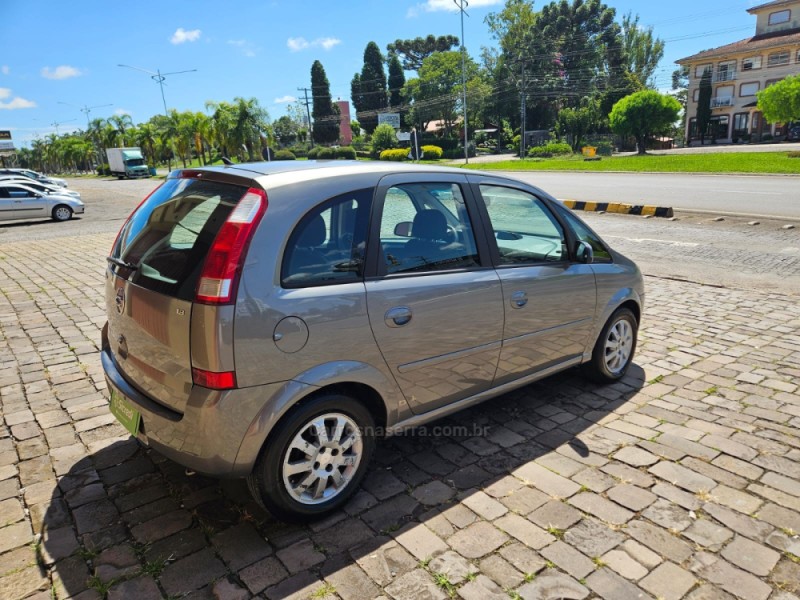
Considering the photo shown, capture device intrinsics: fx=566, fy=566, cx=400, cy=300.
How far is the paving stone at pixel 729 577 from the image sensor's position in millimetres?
2420

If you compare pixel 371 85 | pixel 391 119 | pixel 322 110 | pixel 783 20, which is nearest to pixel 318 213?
pixel 783 20

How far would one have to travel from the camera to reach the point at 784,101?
35.0m

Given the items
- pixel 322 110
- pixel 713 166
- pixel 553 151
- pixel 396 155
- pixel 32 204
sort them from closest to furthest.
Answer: pixel 32 204
pixel 713 166
pixel 396 155
pixel 553 151
pixel 322 110

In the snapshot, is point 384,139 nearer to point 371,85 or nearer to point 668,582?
point 371,85

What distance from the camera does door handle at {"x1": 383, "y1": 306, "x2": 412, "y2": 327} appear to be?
9.62 ft

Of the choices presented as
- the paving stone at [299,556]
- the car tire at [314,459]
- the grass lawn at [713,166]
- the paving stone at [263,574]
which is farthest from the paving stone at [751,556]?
the grass lawn at [713,166]

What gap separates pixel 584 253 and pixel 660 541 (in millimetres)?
1973

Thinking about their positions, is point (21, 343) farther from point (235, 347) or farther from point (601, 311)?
point (601, 311)

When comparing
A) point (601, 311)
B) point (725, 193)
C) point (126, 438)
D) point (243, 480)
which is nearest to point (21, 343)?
point (126, 438)

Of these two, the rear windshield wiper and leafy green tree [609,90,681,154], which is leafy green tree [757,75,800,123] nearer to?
leafy green tree [609,90,681,154]

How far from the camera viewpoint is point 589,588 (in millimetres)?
2443

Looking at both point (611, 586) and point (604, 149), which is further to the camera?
point (604, 149)

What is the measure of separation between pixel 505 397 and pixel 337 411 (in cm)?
193

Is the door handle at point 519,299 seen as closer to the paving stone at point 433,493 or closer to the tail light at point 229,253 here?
the paving stone at point 433,493
